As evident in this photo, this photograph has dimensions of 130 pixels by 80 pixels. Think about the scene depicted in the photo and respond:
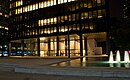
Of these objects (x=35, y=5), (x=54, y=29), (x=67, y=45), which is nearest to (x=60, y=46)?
(x=67, y=45)

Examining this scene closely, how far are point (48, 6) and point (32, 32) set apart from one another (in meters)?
10.9

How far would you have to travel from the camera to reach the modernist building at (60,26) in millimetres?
57531

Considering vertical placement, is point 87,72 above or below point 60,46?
below

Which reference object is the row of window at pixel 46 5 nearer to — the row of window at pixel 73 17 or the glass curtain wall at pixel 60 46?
the row of window at pixel 73 17

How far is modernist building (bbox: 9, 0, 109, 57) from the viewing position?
57531 millimetres

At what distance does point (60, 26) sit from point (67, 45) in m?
6.50

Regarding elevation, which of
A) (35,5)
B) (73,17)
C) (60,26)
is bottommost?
(60,26)

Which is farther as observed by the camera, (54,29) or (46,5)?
(46,5)

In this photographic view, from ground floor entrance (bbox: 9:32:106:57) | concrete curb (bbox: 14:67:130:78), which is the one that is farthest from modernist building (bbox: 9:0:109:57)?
concrete curb (bbox: 14:67:130:78)

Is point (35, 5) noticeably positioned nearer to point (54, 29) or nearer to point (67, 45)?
point (54, 29)

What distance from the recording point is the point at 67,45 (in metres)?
67.9

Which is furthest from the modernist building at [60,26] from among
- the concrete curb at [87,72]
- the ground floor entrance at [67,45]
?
the concrete curb at [87,72]

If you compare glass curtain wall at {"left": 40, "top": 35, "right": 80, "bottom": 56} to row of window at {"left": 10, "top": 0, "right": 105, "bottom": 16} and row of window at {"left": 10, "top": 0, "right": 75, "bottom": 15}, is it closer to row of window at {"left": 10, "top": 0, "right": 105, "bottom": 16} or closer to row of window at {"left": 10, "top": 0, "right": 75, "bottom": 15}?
row of window at {"left": 10, "top": 0, "right": 105, "bottom": 16}

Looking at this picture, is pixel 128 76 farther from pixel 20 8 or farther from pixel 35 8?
pixel 20 8
